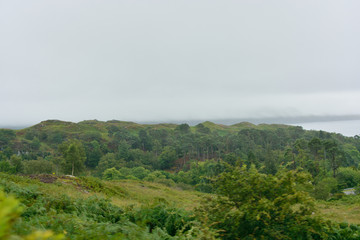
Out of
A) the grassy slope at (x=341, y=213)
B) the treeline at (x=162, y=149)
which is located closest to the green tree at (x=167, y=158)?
the treeline at (x=162, y=149)

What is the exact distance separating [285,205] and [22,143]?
334 feet

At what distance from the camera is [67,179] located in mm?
18141

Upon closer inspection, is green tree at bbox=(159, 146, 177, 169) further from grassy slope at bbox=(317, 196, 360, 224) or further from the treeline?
grassy slope at bbox=(317, 196, 360, 224)

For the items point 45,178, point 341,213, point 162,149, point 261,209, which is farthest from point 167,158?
point 261,209

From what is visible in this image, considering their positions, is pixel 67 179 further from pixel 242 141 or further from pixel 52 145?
pixel 52 145

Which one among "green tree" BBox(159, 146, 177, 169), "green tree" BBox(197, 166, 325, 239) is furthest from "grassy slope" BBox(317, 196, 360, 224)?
"green tree" BBox(159, 146, 177, 169)

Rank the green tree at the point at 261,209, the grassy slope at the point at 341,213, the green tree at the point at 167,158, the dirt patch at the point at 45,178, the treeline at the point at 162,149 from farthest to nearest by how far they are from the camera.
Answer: the green tree at the point at 167,158
the treeline at the point at 162,149
the dirt patch at the point at 45,178
the grassy slope at the point at 341,213
the green tree at the point at 261,209

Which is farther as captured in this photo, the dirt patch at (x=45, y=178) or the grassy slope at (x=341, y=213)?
the dirt patch at (x=45, y=178)

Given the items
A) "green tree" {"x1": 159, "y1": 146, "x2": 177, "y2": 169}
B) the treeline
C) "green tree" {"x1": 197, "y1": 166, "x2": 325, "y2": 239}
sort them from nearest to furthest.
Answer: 1. "green tree" {"x1": 197, "y1": 166, "x2": 325, "y2": 239}
2. the treeline
3. "green tree" {"x1": 159, "y1": 146, "x2": 177, "y2": 169}

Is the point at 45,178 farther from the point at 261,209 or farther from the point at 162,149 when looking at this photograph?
the point at 162,149

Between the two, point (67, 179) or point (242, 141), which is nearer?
point (67, 179)

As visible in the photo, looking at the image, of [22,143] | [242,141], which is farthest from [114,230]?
[22,143]

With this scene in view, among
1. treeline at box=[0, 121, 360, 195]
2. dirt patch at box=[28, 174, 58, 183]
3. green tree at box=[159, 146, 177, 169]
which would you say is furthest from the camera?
green tree at box=[159, 146, 177, 169]

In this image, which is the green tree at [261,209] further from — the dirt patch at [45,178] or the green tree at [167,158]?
the green tree at [167,158]
